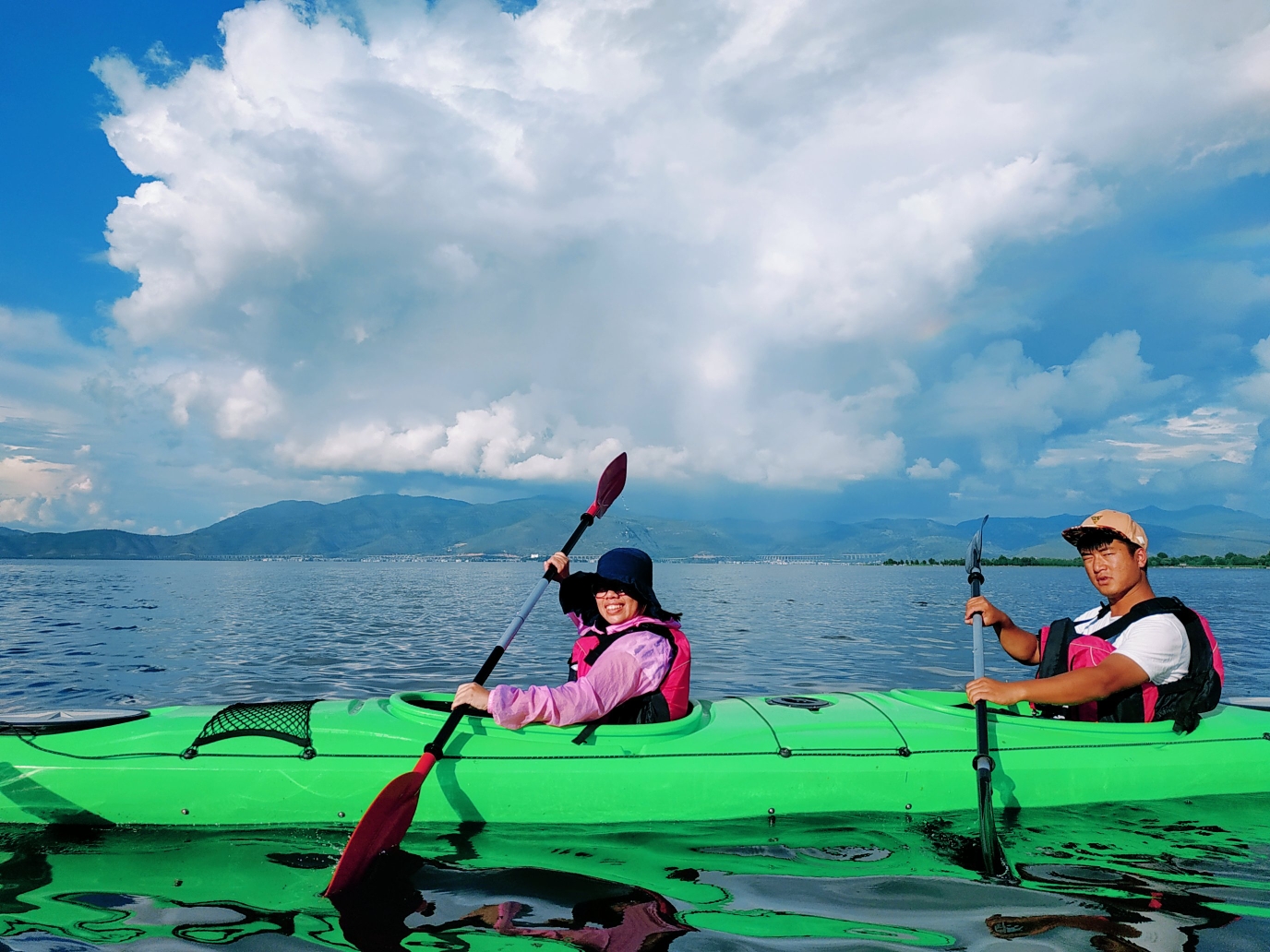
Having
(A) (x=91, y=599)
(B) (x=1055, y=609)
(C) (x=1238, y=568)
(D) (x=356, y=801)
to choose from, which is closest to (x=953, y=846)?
(D) (x=356, y=801)

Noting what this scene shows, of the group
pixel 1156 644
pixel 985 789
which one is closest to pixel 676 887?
pixel 985 789

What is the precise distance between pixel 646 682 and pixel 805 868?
1396 mm

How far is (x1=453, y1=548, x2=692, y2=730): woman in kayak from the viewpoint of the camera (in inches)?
195

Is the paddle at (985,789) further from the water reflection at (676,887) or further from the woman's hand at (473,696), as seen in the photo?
the woman's hand at (473,696)

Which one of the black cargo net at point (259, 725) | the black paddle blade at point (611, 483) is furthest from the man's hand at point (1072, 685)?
the black paddle blade at point (611, 483)

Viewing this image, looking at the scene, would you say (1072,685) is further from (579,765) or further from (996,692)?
(579,765)

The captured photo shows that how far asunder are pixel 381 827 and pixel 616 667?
158 cm

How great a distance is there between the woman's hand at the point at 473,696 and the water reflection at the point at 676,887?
2.76 ft

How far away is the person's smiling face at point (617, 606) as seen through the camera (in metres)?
5.26

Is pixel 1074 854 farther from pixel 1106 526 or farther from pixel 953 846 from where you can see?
pixel 1106 526

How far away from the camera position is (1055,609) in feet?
93.6

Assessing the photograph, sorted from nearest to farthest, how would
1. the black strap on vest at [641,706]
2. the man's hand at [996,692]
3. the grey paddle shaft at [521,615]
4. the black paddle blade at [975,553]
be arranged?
the man's hand at [996,692] < the black strap on vest at [641,706] < the grey paddle shaft at [521,615] < the black paddle blade at [975,553]

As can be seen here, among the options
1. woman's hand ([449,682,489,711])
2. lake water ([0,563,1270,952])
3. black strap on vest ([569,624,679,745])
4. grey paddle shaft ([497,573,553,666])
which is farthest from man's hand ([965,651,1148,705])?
grey paddle shaft ([497,573,553,666])

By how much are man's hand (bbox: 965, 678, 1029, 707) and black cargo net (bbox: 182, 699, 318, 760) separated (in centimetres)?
404
